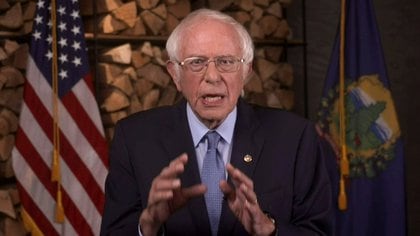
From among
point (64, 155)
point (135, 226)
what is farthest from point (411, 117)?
point (135, 226)

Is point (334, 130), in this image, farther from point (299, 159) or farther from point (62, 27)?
point (299, 159)

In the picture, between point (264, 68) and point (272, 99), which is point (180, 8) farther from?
point (272, 99)

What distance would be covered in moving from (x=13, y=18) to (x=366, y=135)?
1629mm

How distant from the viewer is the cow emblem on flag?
3.27 meters

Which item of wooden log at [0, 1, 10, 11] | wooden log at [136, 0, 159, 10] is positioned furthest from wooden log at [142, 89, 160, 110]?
wooden log at [0, 1, 10, 11]

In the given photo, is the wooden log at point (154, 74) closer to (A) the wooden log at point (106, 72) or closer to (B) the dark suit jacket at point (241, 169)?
(A) the wooden log at point (106, 72)

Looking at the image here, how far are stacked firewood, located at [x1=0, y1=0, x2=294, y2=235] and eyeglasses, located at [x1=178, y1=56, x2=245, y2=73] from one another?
1253mm

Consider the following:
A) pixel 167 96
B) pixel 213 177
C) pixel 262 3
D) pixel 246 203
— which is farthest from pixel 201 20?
pixel 262 3

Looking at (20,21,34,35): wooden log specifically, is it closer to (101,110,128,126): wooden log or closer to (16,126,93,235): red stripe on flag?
(16,126,93,235): red stripe on flag

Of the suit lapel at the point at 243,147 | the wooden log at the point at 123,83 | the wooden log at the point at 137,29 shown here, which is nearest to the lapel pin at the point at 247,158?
the suit lapel at the point at 243,147

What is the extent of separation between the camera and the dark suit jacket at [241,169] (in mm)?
1679

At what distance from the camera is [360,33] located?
326 centimetres

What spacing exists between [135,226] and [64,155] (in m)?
1.26

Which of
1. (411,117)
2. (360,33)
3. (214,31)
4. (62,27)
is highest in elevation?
(214,31)
